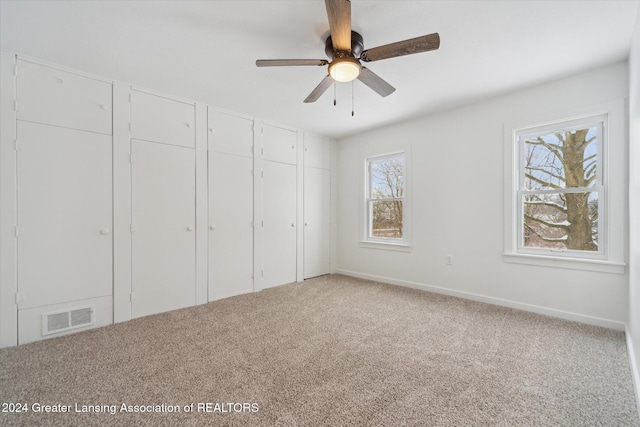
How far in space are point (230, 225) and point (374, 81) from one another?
2.52m

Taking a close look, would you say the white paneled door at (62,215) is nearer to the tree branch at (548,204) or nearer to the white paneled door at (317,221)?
the white paneled door at (317,221)

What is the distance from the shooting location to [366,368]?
6.56 feet

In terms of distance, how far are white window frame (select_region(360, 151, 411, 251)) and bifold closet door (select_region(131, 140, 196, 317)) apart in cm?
270

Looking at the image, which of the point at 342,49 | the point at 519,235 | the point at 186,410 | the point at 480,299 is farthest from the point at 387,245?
the point at 186,410

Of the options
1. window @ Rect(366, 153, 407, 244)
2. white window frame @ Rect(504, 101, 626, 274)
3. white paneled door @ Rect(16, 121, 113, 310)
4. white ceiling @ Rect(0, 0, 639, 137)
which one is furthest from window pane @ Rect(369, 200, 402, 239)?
white paneled door @ Rect(16, 121, 113, 310)

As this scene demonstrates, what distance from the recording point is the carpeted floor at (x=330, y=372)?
5.09ft

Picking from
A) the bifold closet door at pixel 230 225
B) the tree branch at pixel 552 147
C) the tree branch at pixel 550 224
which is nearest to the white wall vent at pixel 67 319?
the bifold closet door at pixel 230 225

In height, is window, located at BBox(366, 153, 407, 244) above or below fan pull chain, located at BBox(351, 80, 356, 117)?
below

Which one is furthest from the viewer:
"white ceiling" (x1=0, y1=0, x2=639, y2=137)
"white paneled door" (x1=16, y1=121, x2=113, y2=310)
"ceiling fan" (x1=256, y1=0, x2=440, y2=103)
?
"white paneled door" (x1=16, y1=121, x2=113, y2=310)

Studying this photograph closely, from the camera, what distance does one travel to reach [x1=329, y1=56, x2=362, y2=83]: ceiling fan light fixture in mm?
1979

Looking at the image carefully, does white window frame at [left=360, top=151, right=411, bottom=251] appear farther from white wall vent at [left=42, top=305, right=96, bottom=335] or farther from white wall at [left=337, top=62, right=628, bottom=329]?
white wall vent at [left=42, top=305, right=96, bottom=335]

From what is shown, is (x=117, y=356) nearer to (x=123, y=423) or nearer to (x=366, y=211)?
(x=123, y=423)

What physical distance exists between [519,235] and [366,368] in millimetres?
2447

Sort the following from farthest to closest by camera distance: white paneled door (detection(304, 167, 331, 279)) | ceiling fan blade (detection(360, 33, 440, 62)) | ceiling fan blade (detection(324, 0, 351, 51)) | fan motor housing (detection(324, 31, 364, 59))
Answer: white paneled door (detection(304, 167, 331, 279)) < fan motor housing (detection(324, 31, 364, 59)) < ceiling fan blade (detection(360, 33, 440, 62)) < ceiling fan blade (detection(324, 0, 351, 51))
